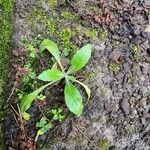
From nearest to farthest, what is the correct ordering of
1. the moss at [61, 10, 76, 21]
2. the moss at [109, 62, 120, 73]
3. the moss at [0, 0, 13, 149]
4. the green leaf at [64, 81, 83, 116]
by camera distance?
the green leaf at [64, 81, 83, 116] < the moss at [0, 0, 13, 149] < the moss at [109, 62, 120, 73] < the moss at [61, 10, 76, 21]

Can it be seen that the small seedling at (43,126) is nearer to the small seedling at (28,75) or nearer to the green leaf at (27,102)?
the green leaf at (27,102)

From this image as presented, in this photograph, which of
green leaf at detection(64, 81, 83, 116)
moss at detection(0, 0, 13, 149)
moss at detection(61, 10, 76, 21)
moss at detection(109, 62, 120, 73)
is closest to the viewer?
green leaf at detection(64, 81, 83, 116)

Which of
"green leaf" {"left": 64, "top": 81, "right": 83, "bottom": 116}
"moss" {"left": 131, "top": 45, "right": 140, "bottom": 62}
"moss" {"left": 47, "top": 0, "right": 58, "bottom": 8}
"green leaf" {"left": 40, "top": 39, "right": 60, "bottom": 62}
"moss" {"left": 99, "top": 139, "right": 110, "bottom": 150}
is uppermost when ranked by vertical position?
"moss" {"left": 47, "top": 0, "right": 58, "bottom": 8}

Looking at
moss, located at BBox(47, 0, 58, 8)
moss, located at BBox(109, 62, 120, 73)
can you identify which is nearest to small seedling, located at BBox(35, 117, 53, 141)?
moss, located at BBox(109, 62, 120, 73)

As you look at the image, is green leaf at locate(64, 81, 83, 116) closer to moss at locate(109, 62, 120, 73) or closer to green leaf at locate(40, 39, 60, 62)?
green leaf at locate(40, 39, 60, 62)

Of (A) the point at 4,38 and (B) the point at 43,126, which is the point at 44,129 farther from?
(A) the point at 4,38

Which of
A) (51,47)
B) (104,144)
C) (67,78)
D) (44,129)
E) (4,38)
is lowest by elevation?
(104,144)

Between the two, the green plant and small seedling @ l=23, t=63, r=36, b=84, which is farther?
small seedling @ l=23, t=63, r=36, b=84

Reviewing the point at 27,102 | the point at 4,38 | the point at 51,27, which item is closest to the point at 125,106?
the point at 27,102

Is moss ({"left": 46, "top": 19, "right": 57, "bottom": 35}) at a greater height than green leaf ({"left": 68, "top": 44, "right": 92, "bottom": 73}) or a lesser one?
greater
